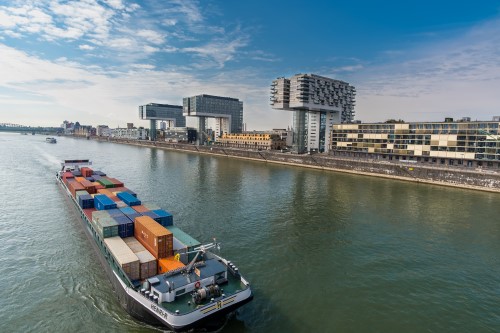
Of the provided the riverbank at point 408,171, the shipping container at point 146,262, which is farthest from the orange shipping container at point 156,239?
the riverbank at point 408,171

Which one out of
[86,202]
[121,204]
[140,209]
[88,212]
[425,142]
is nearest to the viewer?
[140,209]

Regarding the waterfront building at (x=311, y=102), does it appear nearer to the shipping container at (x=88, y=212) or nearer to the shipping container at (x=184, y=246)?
the shipping container at (x=88, y=212)

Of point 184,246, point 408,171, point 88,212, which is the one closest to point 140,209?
point 88,212

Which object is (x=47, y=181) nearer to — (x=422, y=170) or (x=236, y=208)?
(x=236, y=208)

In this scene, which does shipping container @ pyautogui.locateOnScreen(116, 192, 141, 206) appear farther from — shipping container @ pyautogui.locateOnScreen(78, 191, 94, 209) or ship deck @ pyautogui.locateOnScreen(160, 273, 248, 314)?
ship deck @ pyautogui.locateOnScreen(160, 273, 248, 314)

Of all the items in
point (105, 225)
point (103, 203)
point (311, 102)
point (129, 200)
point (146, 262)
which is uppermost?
point (311, 102)

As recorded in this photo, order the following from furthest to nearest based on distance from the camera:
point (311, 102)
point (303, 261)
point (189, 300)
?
point (311, 102) → point (303, 261) → point (189, 300)

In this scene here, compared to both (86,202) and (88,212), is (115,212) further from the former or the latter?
(86,202)
